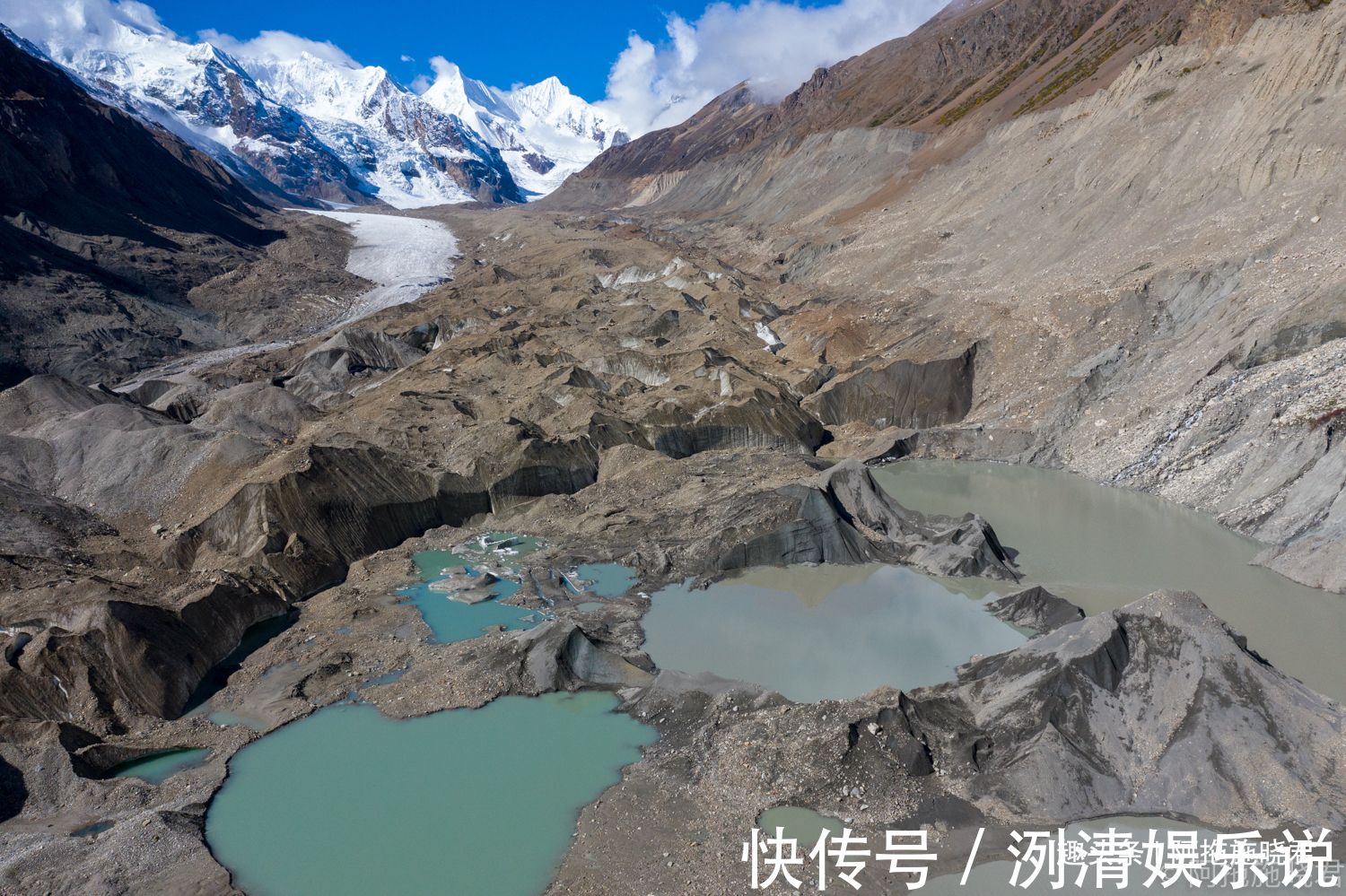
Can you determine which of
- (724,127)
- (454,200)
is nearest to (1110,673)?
(724,127)

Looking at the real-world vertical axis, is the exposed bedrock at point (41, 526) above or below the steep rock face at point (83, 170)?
below

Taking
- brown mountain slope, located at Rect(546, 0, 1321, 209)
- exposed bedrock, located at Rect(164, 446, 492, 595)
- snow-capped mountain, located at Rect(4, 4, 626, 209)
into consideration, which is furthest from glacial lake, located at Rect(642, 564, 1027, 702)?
snow-capped mountain, located at Rect(4, 4, 626, 209)

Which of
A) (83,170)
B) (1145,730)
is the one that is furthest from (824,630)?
(83,170)

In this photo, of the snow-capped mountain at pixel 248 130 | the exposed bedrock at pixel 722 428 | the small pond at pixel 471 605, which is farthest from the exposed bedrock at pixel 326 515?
the snow-capped mountain at pixel 248 130

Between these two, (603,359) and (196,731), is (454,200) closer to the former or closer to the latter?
(603,359)

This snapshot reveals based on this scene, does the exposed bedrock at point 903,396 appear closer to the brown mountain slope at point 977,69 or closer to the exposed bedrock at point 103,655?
the exposed bedrock at point 103,655

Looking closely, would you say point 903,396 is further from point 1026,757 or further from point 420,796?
point 420,796

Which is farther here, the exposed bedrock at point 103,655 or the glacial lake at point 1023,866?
the exposed bedrock at point 103,655
